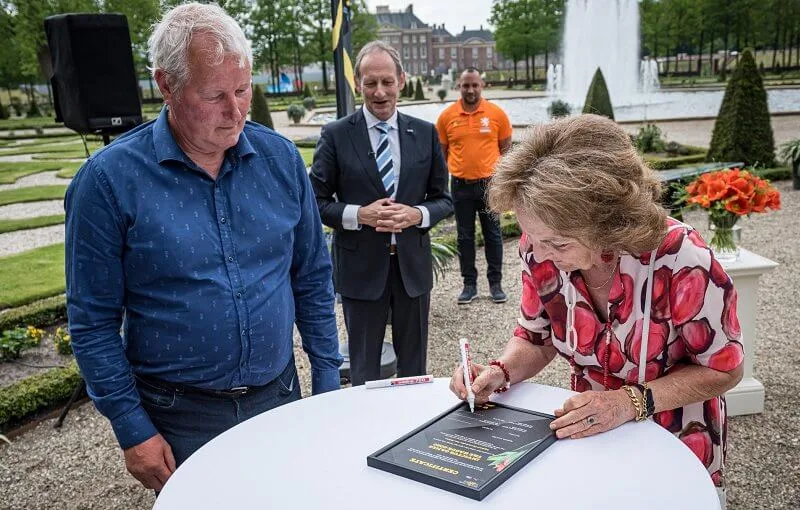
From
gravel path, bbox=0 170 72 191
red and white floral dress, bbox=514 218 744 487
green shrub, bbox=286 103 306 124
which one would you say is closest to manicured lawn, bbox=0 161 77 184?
gravel path, bbox=0 170 72 191

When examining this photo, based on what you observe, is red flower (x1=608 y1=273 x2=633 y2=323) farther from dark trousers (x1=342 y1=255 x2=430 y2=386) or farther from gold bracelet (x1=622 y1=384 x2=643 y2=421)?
dark trousers (x1=342 y1=255 x2=430 y2=386)

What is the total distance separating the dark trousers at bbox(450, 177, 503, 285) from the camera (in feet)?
17.7

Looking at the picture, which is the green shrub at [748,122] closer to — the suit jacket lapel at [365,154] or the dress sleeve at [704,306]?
the suit jacket lapel at [365,154]

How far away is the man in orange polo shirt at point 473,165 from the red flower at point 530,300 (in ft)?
11.8

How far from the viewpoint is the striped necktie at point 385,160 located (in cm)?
305

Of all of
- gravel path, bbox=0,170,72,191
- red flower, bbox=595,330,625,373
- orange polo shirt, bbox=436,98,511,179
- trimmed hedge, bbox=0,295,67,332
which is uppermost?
orange polo shirt, bbox=436,98,511,179

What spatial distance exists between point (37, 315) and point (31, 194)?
23.4ft

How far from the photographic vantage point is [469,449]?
1336mm

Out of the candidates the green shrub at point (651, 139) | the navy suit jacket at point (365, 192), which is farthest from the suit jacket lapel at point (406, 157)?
the green shrub at point (651, 139)

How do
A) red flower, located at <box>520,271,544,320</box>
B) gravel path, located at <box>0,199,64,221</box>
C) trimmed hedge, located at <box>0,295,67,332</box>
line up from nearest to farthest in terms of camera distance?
red flower, located at <box>520,271,544,320</box> < trimmed hedge, located at <box>0,295,67,332</box> < gravel path, located at <box>0,199,64,221</box>

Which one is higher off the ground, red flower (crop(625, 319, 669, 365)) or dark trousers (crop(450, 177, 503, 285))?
red flower (crop(625, 319, 669, 365))

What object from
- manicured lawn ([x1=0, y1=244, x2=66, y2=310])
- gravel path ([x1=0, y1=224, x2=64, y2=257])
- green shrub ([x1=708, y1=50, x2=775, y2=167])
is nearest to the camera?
manicured lawn ([x1=0, y1=244, x2=66, y2=310])

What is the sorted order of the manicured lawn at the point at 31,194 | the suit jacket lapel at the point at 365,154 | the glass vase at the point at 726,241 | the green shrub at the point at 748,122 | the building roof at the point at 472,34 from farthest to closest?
the building roof at the point at 472,34
the manicured lawn at the point at 31,194
the green shrub at the point at 748,122
the glass vase at the point at 726,241
the suit jacket lapel at the point at 365,154

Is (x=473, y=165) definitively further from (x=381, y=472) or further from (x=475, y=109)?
(x=381, y=472)
